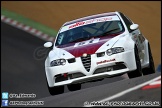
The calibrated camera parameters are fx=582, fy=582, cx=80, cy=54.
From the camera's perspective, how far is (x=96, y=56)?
1071 cm

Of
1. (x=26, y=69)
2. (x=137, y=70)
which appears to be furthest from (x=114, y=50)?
(x=26, y=69)

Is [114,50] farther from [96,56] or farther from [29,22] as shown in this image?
[29,22]

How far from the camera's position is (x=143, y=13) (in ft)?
81.1

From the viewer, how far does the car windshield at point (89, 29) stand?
1190cm

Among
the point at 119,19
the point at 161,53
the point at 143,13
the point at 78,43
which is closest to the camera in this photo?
the point at 78,43

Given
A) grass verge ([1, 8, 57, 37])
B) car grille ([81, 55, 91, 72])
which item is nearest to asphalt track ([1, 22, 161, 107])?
car grille ([81, 55, 91, 72])

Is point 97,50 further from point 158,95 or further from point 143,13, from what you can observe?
point 143,13

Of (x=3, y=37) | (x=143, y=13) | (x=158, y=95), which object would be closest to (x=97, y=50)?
(x=158, y=95)

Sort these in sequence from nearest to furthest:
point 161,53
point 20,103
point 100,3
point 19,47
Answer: point 20,103 < point 161,53 < point 19,47 < point 100,3

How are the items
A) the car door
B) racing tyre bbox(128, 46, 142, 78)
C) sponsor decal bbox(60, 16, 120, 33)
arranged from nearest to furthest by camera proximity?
racing tyre bbox(128, 46, 142, 78), the car door, sponsor decal bbox(60, 16, 120, 33)

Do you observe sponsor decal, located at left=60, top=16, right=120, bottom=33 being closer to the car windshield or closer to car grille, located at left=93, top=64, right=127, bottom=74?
the car windshield

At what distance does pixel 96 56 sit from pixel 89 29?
5.26 ft

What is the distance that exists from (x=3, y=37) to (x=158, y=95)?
16.1m

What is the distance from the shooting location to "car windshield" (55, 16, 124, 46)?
11.9m
